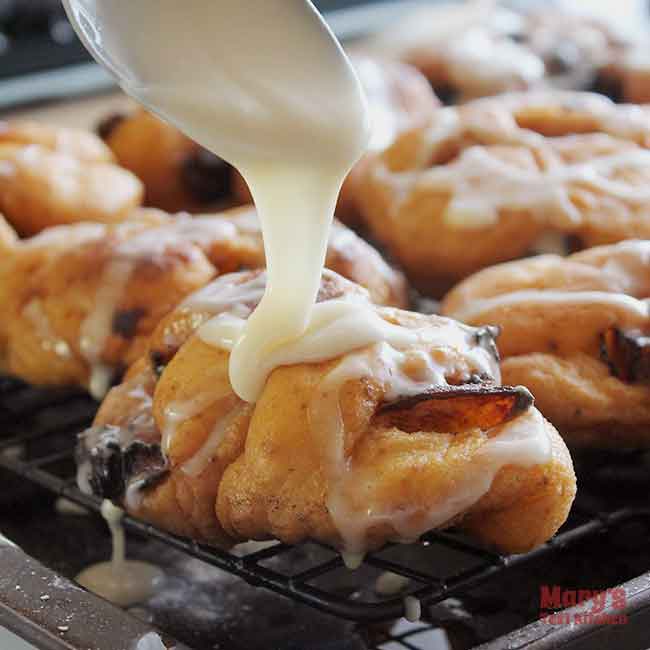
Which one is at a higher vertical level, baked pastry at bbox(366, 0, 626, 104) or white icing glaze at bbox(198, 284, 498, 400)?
white icing glaze at bbox(198, 284, 498, 400)

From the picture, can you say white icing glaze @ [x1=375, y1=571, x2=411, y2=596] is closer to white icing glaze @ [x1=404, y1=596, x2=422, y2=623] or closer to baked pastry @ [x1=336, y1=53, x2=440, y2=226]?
white icing glaze @ [x1=404, y1=596, x2=422, y2=623]

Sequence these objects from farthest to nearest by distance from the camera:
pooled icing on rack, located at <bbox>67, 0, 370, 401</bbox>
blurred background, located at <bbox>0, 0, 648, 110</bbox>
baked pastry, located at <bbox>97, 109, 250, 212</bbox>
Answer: blurred background, located at <bbox>0, 0, 648, 110</bbox> → baked pastry, located at <bbox>97, 109, 250, 212</bbox> → pooled icing on rack, located at <bbox>67, 0, 370, 401</bbox>

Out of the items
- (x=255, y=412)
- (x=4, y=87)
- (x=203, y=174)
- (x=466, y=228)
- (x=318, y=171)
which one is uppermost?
(x=318, y=171)

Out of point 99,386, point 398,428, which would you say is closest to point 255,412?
point 398,428

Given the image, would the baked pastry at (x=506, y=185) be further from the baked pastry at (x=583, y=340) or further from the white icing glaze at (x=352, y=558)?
the white icing glaze at (x=352, y=558)

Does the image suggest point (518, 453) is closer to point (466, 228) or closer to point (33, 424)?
point (466, 228)

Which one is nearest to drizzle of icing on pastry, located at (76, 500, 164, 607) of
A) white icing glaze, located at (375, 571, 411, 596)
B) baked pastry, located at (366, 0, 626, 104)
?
white icing glaze, located at (375, 571, 411, 596)

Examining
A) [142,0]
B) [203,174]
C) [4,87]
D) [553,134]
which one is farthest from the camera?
[4,87]
